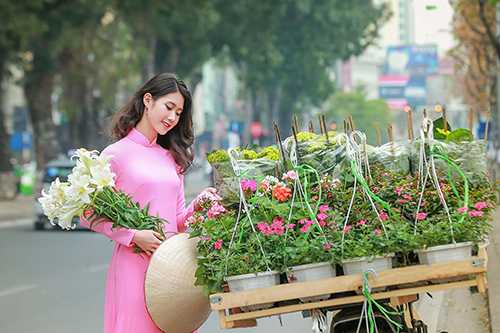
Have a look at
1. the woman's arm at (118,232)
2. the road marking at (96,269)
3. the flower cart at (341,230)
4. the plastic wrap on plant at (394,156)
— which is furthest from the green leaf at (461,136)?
the road marking at (96,269)

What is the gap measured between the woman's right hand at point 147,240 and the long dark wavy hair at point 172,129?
1.63 feet

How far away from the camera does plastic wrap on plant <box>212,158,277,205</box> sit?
10.6ft

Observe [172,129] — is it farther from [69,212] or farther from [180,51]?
[180,51]

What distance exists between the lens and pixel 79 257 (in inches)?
458

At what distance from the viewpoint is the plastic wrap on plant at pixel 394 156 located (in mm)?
3461

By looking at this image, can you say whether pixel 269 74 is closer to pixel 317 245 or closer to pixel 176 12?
pixel 176 12

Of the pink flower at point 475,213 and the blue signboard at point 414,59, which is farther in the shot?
the blue signboard at point 414,59

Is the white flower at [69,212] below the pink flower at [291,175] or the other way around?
below

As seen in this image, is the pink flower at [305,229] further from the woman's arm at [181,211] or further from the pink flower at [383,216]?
the woman's arm at [181,211]

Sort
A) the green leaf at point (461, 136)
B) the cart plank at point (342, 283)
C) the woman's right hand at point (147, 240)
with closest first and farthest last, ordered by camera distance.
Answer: the cart plank at point (342, 283), the woman's right hand at point (147, 240), the green leaf at point (461, 136)

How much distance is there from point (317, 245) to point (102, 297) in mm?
5614

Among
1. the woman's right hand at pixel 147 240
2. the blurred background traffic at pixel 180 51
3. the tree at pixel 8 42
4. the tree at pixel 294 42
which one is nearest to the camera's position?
the woman's right hand at pixel 147 240

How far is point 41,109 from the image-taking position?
2612 cm

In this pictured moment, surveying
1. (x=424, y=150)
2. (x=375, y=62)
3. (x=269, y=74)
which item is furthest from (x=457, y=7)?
(x=375, y=62)
